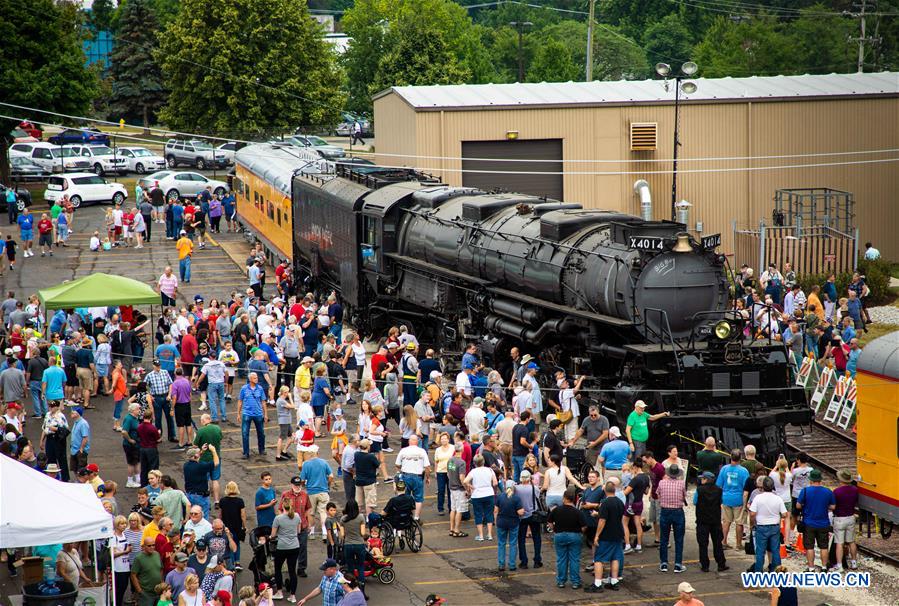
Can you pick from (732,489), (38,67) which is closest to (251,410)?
(732,489)

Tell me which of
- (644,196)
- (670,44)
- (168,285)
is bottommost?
(168,285)

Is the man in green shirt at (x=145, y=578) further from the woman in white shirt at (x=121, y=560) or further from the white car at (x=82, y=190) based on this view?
the white car at (x=82, y=190)

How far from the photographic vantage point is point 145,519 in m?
14.8

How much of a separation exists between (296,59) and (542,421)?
38.2m

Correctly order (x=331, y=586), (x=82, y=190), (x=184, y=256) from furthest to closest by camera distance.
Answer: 1. (x=82, y=190)
2. (x=184, y=256)
3. (x=331, y=586)

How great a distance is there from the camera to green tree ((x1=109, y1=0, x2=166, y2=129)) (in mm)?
72375

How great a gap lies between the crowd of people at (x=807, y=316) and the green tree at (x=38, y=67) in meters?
28.3

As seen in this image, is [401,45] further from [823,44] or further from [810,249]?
[810,249]

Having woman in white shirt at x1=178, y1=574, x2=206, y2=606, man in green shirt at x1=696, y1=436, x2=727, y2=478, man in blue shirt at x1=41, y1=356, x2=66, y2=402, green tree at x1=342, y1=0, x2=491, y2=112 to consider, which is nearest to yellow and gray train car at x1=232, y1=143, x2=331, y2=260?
man in blue shirt at x1=41, y1=356, x2=66, y2=402

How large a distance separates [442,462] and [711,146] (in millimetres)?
23537

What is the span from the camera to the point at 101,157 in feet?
177

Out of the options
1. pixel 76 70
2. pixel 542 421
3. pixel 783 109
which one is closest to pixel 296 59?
pixel 76 70

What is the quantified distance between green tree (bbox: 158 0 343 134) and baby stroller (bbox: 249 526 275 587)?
42.6 m

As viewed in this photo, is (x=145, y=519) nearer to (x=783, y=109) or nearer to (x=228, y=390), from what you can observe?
(x=228, y=390)
